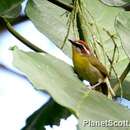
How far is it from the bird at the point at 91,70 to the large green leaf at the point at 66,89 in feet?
0.19

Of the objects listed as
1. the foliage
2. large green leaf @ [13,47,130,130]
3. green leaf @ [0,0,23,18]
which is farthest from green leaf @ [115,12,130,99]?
green leaf @ [0,0,23,18]

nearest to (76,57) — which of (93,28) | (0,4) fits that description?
(93,28)

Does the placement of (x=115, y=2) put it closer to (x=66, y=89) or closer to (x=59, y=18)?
(x=59, y=18)

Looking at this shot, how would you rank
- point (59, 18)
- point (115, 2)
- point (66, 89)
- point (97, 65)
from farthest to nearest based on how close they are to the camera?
1. point (59, 18)
2. point (115, 2)
3. point (97, 65)
4. point (66, 89)

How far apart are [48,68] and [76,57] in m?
0.12

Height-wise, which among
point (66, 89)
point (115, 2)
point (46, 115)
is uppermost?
point (66, 89)

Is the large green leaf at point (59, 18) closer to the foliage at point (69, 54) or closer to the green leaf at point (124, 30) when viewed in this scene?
the foliage at point (69, 54)

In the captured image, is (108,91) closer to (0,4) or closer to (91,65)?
(91,65)

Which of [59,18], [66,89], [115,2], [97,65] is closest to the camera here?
[66,89]

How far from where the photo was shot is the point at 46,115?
3.12ft

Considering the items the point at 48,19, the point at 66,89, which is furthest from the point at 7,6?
the point at 66,89

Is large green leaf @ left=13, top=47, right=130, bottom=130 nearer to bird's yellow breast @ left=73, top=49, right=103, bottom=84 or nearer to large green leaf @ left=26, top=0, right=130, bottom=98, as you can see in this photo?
bird's yellow breast @ left=73, top=49, right=103, bottom=84

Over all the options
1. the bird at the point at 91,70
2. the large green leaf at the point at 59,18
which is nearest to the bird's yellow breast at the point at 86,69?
the bird at the point at 91,70

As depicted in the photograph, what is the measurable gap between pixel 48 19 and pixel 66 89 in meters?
0.52
